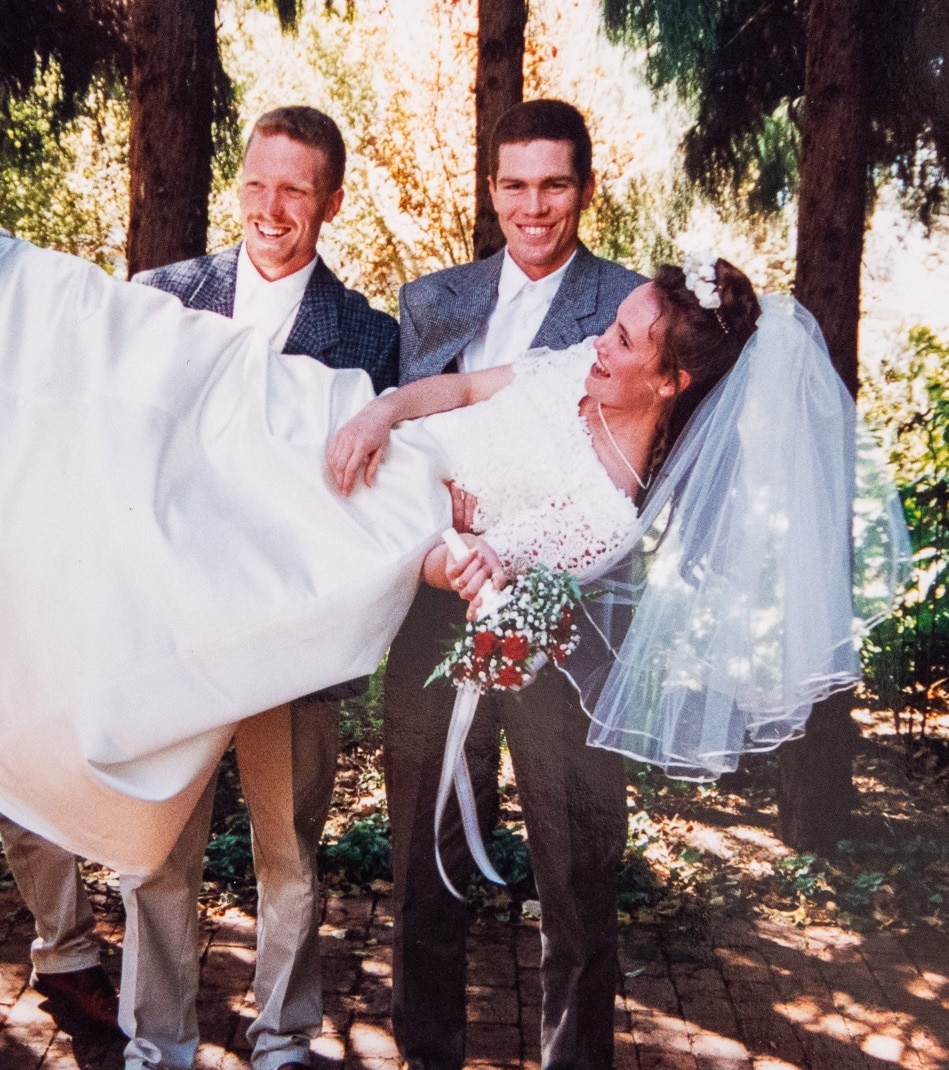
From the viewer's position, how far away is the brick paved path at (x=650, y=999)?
3.02 metres

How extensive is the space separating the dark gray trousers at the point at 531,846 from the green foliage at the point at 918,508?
2.02 meters

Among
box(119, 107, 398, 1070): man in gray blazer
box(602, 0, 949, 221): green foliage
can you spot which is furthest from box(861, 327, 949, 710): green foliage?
box(119, 107, 398, 1070): man in gray blazer

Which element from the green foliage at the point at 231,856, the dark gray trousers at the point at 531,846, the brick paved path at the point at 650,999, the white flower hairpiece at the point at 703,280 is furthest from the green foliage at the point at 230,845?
the white flower hairpiece at the point at 703,280

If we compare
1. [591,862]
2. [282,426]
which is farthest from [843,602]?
[282,426]

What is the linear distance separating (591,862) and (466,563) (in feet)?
2.41

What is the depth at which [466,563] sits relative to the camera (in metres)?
2.53

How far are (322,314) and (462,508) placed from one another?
0.61 meters

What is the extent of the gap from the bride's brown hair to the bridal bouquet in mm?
527

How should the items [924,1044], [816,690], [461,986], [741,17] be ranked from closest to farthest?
[816,690] < [461,986] < [924,1044] < [741,17]

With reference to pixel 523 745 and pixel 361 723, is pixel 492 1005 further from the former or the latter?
pixel 361 723

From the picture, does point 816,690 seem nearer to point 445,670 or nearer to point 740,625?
point 740,625

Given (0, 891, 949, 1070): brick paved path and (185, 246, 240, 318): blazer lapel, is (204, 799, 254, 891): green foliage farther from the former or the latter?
(185, 246, 240, 318): blazer lapel

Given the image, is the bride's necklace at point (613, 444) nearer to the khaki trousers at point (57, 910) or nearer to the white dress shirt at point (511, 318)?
the white dress shirt at point (511, 318)

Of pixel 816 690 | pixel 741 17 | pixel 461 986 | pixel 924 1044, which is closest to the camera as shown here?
pixel 816 690
